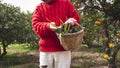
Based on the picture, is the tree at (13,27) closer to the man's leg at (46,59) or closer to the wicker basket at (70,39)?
the man's leg at (46,59)

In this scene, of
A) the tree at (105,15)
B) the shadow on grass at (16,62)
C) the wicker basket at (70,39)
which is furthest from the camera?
the shadow on grass at (16,62)

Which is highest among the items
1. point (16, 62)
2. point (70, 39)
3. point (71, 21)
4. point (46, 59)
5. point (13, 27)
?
point (13, 27)

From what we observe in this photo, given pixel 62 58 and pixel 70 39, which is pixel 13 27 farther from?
pixel 70 39

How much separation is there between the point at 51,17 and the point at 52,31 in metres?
0.17

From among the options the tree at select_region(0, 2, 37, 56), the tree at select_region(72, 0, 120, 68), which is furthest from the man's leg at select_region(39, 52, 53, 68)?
the tree at select_region(0, 2, 37, 56)

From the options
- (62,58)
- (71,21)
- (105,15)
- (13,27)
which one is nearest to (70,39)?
(71,21)

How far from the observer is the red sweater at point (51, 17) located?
12.7ft

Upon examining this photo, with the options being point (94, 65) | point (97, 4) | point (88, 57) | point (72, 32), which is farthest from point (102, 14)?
point (88, 57)

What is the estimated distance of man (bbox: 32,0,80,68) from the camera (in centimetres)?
386

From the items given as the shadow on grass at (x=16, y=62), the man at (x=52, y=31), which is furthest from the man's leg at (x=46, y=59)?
the shadow on grass at (x=16, y=62)

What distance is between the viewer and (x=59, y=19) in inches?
152

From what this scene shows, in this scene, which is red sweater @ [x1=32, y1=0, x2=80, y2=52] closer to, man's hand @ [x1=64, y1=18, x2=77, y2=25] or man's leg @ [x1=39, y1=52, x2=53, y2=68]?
man's leg @ [x1=39, y1=52, x2=53, y2=68]

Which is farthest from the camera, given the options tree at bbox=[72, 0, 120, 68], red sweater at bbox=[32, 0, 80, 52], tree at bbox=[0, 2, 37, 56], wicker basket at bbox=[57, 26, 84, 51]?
tree at bbox=[0, 2, 37, 56]

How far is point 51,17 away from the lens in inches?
153
